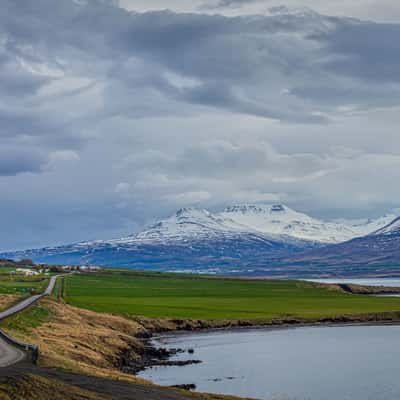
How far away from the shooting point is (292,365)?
89.1 meters

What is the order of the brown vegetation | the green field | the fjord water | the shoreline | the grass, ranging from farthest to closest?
the green field
the shoreline
the brown vegetation
the grass
the fjord water

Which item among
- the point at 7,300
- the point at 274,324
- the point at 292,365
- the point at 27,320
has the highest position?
the point at 7,300

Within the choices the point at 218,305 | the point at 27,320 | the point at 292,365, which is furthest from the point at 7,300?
the point at 292,365

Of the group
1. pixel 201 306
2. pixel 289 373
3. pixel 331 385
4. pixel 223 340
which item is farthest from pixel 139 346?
pixel 201 306

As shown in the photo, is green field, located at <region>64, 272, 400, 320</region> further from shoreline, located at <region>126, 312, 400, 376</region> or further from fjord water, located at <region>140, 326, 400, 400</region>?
fjord water, located at <region>140, 326, 400, 400</region>

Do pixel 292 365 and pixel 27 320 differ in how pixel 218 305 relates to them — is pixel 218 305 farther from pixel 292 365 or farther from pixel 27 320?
pixel 292 365

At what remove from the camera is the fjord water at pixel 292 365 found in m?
73.5

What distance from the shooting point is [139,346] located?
102m

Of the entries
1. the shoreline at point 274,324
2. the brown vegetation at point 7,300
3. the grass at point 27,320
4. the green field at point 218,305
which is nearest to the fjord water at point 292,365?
the shoreline at point 274,324

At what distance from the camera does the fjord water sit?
241ft

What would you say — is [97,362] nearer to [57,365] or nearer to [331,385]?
[57,365]

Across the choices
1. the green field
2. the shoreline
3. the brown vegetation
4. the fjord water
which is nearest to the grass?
the brown vegetation

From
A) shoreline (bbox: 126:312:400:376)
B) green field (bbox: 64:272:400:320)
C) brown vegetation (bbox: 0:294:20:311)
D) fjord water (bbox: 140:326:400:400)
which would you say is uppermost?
brown vegetation (bbox: 0:294:20:311)

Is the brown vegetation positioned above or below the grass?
above
